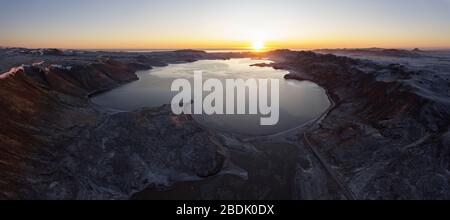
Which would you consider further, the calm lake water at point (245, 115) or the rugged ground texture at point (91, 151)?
the calm lake water at point (245, 115)

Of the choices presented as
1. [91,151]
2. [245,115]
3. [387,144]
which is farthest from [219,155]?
[245,115]

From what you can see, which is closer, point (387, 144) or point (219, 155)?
point (219, 155)

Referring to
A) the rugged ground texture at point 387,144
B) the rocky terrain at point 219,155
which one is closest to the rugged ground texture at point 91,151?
the rocky terrain at point 219,155

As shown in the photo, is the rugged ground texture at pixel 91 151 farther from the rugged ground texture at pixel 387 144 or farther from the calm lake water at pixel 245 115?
the rugged ground texture at pixel 387 144

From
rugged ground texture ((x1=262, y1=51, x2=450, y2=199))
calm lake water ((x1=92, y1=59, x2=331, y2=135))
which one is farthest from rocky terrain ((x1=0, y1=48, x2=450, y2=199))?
calm lake water ((x1=92, y1=59, x2=331, y2=135))

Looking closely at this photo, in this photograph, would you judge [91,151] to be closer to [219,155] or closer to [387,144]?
[219,155]
